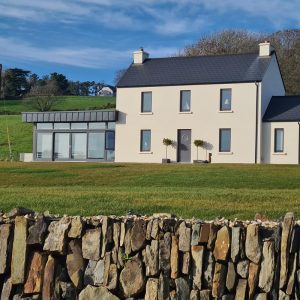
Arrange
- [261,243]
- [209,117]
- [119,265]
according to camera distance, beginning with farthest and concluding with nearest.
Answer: [209,117], [119,265], [261,243]

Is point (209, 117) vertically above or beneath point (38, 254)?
above

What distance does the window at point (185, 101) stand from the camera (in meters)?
41.1

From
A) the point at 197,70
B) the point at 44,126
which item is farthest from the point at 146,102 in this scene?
the point at 44,126

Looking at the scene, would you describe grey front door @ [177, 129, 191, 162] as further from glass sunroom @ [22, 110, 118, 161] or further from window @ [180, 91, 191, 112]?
glass sunroom @ [22, 110, 118, 161]

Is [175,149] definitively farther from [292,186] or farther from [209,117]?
[292,186]

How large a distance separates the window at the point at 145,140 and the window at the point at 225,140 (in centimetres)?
528

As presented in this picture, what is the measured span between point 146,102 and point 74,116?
5779 millimetres

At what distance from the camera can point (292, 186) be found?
19.5 m

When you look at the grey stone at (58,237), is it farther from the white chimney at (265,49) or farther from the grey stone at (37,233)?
the white chimney at (265,49)

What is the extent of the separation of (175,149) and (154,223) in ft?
115

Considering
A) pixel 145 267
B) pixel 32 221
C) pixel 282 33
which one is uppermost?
pixel 282 33

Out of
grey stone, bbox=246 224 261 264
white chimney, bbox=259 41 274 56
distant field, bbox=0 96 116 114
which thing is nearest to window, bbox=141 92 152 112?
white chimney, bbox=259 41 274 56

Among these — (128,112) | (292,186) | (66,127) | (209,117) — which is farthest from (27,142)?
(292,186)

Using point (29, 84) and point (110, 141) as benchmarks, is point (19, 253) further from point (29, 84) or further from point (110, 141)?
point (29, 84)
